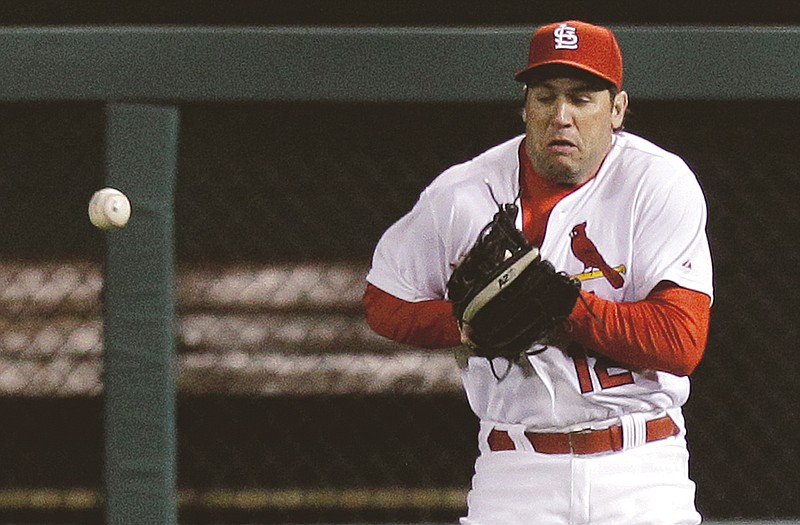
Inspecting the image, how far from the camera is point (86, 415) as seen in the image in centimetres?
402

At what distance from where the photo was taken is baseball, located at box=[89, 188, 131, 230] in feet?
8.68

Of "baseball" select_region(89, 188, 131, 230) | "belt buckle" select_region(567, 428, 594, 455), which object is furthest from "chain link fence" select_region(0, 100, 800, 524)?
"belt buckle" select_region(567, 428, 594, 455)

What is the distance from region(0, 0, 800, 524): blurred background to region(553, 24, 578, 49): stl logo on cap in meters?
0.83

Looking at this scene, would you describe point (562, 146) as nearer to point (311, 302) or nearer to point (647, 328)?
point (647, 328)

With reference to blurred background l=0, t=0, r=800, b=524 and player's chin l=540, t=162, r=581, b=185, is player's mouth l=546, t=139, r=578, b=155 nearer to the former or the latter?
player's chin l=540, t=162, r=581, b=185

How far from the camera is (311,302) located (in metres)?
3.80

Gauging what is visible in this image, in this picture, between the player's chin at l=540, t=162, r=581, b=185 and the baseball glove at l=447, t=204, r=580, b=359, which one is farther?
the player's chin at l=540, t=162, r=581, b=185

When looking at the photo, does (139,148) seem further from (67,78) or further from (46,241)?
(46,241)

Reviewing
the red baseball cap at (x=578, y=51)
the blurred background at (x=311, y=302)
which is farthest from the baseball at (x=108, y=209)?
the red baseball cap at (x=578, y=51)

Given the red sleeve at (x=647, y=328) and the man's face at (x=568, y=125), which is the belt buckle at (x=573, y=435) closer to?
the red sleeve at (x=647, y=328)

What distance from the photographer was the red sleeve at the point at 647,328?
2.19 metres

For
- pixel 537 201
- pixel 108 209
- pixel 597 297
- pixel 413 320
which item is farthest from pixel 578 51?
pixel 108 209

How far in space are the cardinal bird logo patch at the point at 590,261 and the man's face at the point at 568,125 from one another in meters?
0.10

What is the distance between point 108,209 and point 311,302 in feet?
3.98
